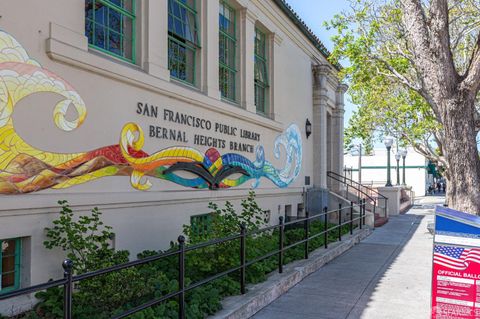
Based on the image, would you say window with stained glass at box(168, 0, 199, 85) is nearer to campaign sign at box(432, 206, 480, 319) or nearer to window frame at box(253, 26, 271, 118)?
window frame at box(253, 26, 271, 118)

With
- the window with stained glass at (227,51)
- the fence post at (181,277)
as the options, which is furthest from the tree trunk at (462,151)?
the fence post at (181,277)

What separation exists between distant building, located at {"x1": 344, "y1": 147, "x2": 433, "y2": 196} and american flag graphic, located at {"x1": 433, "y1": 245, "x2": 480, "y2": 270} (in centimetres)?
4670

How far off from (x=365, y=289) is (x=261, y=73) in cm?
649

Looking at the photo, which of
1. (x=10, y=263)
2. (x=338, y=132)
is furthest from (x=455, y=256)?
(x=338, y=132)

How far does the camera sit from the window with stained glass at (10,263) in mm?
4699

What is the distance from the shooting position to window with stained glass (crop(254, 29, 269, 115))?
1171 centimetres

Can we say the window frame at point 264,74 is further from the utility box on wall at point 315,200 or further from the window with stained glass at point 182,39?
the utility box on wall at point 315,200

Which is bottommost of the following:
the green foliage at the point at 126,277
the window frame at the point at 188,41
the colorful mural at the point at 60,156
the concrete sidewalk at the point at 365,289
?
the concrete sidewalk at the point at 365,289

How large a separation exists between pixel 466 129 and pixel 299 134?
6.53 metres

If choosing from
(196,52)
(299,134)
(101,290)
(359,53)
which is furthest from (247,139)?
(359,53)

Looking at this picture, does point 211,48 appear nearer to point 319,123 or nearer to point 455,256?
point 455,256

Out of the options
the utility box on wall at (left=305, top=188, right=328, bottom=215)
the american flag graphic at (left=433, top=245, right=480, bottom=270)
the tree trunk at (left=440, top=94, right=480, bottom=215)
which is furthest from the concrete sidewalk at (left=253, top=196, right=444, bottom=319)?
the utility box on wall at (left=305, top=188, right=328, bottom=215)

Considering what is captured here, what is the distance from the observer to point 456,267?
15.4 feet

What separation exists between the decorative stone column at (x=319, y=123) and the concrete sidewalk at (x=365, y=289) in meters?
4.66
